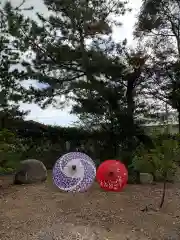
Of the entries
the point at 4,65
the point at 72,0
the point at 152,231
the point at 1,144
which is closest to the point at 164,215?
the point at 152,231

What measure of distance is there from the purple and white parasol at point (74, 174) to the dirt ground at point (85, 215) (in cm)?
14

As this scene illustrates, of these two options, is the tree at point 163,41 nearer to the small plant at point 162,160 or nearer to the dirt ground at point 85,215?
the small plant at point 162,160

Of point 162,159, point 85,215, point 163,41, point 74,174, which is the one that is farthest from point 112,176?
point 163,41

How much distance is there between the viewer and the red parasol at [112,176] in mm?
5285

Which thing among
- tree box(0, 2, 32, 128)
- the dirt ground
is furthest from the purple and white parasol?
tree box(0, 2, 32, 128)

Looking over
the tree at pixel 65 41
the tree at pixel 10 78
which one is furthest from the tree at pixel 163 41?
the tree at pixel 10 78

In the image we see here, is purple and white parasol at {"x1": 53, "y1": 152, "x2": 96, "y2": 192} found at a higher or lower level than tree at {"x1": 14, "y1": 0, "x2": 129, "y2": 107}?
lower

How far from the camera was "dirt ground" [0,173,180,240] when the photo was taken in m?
3.63

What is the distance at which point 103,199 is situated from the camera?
4.87 metres

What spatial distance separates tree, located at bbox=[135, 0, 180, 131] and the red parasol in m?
5.84

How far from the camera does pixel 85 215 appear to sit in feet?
13.7

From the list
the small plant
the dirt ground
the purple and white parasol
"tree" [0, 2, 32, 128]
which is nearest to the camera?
the dirt ground

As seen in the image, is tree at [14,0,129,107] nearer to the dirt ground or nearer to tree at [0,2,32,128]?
tree at [0,2,32,128]

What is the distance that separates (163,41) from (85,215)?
8.99 m
